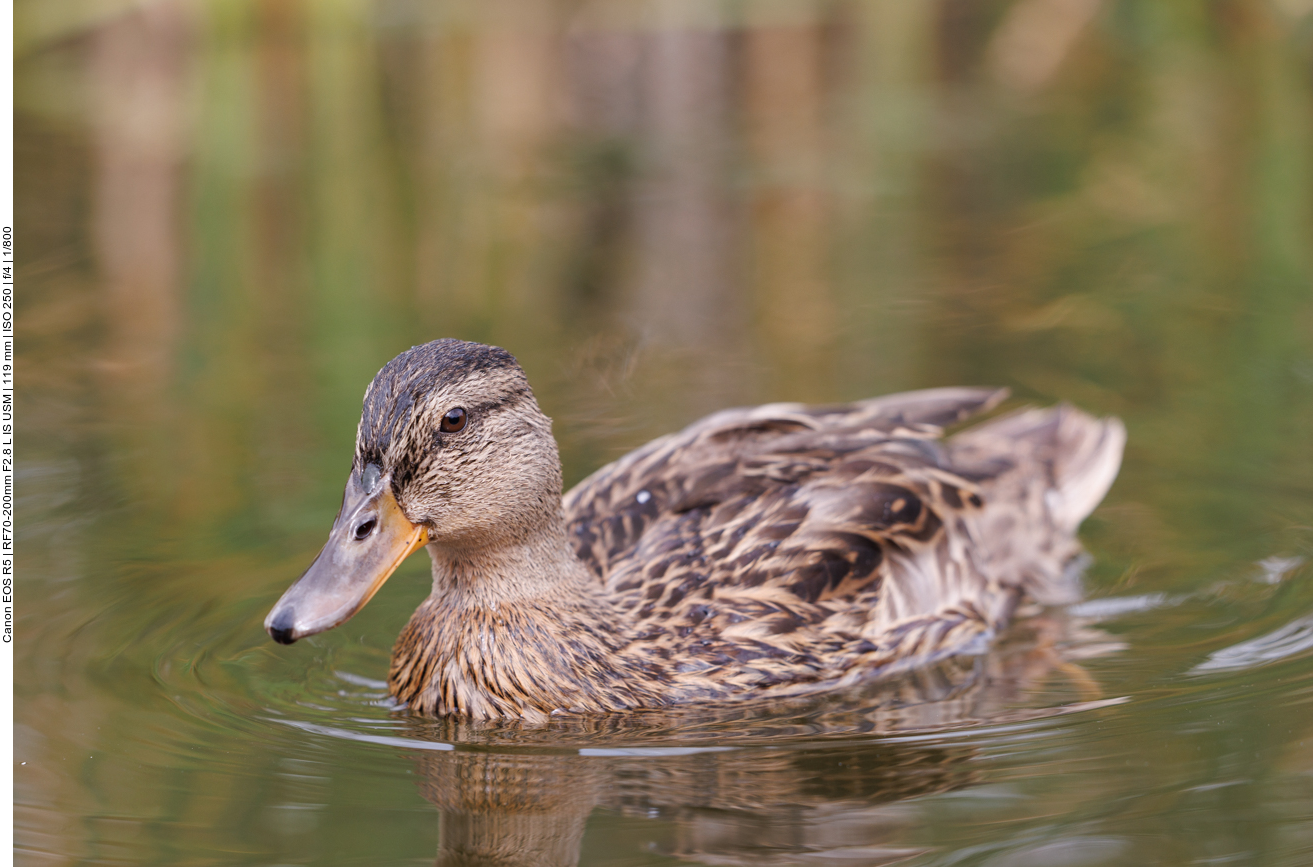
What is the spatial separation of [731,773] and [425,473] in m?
1.25

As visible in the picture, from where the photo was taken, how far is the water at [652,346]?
16.1 ft

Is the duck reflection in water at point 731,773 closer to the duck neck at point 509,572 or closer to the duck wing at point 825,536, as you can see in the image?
the duck wing at point 825,536

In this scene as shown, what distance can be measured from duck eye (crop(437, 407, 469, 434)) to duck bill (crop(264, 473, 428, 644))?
9.3 inches

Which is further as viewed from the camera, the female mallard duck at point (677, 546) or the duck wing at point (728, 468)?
the duck wing at point (728, 468)

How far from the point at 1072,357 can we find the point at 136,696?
16.4 feet

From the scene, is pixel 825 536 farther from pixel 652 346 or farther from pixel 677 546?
pixel 652 346

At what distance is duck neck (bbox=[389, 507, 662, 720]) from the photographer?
5621mm

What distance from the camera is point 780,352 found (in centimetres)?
882

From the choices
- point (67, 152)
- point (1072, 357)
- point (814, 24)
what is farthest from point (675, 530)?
point (814, 24)

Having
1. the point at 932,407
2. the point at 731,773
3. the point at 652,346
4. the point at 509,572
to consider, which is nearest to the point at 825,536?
the point at 932,407

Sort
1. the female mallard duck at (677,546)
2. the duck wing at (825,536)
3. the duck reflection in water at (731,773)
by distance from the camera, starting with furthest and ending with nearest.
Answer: the duck wing at (825,536) < the female mallard duck at (677,546) < the duck reflection in water at (731,773)

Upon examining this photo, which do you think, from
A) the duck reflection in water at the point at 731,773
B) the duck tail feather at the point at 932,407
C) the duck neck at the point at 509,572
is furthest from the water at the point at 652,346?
the duck tail feather at the point at 932,407

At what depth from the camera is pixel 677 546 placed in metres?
6.15

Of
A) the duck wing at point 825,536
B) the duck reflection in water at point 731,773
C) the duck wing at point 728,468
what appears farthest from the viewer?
the duck wing at point 728,468
